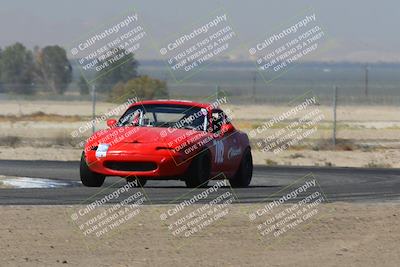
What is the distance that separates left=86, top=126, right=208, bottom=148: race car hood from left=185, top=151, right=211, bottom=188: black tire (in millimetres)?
315

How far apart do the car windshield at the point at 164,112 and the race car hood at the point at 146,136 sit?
1.30 feet

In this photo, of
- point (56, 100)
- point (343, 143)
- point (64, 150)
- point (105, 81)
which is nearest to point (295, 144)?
point (343, 143)

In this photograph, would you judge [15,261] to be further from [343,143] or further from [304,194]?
[343,143]

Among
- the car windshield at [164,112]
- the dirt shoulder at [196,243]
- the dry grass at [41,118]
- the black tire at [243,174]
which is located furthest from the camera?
the dry grass at [41,118]

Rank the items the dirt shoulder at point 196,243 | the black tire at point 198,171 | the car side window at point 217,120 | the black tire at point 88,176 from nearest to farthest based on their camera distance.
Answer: the dirt shoulder at point 196,243
the black tire at point 198,171
the black tire at point 88,176
the car side window at point 217,120

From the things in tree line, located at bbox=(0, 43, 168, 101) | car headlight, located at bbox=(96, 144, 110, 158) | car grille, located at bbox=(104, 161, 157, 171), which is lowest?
tree line, located at bbox=(0, 43, 168, 101)

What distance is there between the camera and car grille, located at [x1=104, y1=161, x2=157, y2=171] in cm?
1973

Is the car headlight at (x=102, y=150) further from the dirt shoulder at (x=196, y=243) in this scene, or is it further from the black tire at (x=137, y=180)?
the dirt shoulder at (x=196, y=243)

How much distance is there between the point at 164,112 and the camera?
20984mm

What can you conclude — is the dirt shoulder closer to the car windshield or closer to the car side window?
the car windshield

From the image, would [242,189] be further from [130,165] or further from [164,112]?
[130,165]

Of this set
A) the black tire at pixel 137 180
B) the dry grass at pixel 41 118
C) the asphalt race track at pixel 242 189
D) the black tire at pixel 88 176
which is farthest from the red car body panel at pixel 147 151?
the dry grass at pixel 41 118

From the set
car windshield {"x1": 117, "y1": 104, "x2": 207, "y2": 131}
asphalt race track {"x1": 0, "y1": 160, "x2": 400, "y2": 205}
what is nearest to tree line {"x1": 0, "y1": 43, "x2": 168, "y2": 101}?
asphalt race track {"x1": 0, "y1": 160, "x2": 400, "y2": 205}

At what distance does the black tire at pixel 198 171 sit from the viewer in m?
19.9
